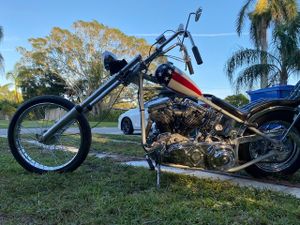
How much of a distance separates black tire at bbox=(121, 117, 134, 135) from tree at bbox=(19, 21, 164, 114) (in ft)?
68.8

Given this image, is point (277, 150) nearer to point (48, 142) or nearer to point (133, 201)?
point (133, 201)

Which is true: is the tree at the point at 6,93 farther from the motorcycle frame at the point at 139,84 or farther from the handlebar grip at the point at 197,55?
the handlebar grip at the point at 197,55

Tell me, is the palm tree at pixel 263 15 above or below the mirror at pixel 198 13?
above

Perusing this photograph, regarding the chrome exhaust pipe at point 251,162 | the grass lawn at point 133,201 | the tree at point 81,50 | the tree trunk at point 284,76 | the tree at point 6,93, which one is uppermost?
the tree at point 81,50

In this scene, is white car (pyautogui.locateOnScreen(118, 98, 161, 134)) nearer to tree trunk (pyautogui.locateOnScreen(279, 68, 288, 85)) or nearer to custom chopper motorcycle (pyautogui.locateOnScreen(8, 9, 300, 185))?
tree trunk (pyautogui.locateOnScreen(279, 68, 288, 85))

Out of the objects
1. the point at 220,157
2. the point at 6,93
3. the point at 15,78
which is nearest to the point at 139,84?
the point at 220,157

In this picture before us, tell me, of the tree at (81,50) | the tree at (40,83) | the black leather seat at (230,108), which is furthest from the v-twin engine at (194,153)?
the tree at (40,83)

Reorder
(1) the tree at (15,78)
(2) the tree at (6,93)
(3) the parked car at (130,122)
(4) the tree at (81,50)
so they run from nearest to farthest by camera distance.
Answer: (3) the parked car at (130,122) < (4) the tree at (81,50) < (1) the tree at (15,78) < (2) the tree at (6,93)

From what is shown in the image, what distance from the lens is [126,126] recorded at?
1242cm

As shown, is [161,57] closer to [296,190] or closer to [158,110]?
[158,110]

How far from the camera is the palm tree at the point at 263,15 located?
17.5 meters

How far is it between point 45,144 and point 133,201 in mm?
1613

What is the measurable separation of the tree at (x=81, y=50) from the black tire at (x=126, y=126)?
2097cm

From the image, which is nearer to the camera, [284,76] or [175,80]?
[175,80]
